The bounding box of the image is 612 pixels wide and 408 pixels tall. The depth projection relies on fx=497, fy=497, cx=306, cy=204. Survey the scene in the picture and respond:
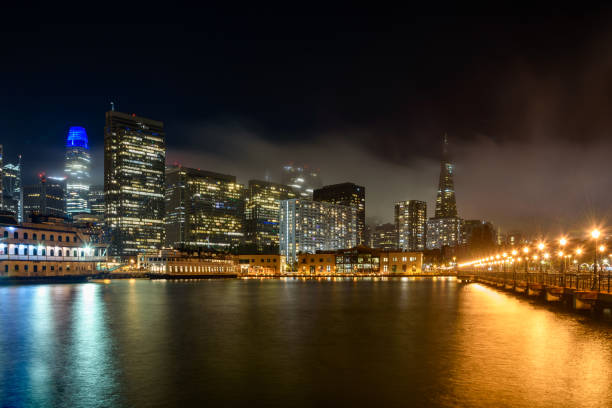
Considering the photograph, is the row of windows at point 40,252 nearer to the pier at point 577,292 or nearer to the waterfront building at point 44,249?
the waterfront building at point 44,249

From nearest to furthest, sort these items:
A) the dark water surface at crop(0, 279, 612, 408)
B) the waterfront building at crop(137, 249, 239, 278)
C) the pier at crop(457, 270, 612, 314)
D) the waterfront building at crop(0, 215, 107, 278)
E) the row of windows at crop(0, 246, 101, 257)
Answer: the dark water surface at crop(0, 279, 612, 408), the pier at crop(457, 270, 612, 314), the row of windows at crop(0, 246, 101, 257), the waterfront building at crop(0, 215, 107, 278), the waterfront building at crop(137, 249, 239, 278)

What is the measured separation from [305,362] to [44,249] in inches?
4054

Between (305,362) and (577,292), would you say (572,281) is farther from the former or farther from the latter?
(305,362)

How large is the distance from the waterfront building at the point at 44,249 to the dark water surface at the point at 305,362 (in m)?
71.0

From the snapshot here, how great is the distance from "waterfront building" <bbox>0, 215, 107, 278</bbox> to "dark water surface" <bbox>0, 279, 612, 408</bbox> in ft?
233

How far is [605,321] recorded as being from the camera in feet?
115

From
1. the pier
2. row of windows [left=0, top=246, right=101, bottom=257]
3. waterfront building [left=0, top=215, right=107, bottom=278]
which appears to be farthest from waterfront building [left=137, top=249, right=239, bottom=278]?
the pier

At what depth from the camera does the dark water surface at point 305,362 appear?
15.1 meters

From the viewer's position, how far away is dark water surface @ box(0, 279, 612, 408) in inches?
594

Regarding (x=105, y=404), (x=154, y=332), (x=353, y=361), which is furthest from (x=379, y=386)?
(x=154, y=332)

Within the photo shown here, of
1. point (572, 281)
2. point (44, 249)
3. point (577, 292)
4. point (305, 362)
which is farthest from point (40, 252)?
point (305, 362)

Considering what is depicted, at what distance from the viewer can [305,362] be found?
68.1 feet

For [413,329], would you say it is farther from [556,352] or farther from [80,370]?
[80,370]

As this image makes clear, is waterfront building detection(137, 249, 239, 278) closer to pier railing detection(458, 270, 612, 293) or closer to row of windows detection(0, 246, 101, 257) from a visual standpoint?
row of windows detection(0, 246, 101, 257)
